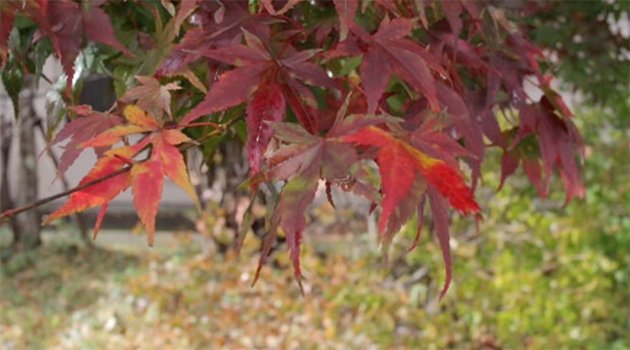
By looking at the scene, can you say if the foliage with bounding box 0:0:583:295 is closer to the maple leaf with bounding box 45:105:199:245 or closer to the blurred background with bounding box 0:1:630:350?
the maple leaf with bounding box 45:105:199:245

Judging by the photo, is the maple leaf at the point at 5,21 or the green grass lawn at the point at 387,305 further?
the green grass lawn at the point at 387,305

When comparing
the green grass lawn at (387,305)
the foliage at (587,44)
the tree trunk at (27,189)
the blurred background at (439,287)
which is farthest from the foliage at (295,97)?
the tree trunk at (27,189)

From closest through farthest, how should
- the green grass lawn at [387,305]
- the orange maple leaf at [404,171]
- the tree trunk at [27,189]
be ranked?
the orange maple leaf at [404,171] → the green grass lawn at [387,305] → the tree trunk at [27,189]

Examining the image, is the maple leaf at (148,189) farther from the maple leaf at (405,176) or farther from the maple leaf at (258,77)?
the maple leaf at (405,176)

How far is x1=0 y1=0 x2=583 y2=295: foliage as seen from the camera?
4.02 ft

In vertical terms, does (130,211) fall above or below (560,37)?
below

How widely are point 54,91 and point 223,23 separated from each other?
1.28ft

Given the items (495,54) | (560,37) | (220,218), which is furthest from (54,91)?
(220,218)

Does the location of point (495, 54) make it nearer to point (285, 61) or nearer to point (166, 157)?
point (285, 61)

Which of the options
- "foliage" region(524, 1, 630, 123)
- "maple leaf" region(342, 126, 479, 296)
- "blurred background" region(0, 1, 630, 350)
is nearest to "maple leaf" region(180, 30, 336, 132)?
"maple leaf" region(342, 126, 479, 296)

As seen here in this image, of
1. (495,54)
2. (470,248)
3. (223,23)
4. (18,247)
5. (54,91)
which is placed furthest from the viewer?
(18,247)

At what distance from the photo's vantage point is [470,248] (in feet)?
19.5

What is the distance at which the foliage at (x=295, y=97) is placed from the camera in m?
1.23

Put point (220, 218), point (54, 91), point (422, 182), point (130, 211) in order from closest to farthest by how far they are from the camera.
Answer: point (422, 182) < point (54, 91) < point (220, 218) < point (130, 211)
